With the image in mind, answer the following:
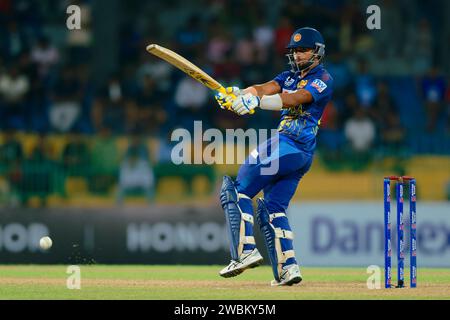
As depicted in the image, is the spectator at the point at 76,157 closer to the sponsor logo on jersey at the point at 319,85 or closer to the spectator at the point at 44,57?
the spectator at the point at 44,57

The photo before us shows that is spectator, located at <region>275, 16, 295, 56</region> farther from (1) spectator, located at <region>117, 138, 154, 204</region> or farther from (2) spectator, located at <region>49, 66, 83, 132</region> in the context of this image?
(1) spectator, located at <region>117, 138, 154, 204</region>

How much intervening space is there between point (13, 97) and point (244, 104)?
32.5 ft

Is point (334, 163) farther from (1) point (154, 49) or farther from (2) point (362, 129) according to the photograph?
(1) point (154, 49)

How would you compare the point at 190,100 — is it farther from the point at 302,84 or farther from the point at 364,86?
the point at 302,84

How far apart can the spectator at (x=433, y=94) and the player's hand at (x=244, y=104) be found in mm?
9240

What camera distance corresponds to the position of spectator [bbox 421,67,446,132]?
18.8 m

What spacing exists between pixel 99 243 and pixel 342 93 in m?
5.36

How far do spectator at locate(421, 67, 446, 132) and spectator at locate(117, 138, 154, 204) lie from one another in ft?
16.6

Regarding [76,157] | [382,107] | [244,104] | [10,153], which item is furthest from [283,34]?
[244,104]

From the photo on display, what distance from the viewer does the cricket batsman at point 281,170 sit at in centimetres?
1005

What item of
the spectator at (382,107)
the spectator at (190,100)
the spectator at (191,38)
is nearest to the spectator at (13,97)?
the spectator at (190,100)

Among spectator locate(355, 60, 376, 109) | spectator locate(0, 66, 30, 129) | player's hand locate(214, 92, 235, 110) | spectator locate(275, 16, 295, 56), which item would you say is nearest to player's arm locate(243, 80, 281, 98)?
player's hand locate(214, 92, 235, 110)

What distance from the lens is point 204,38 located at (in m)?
19.9

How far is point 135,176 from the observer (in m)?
16.4
